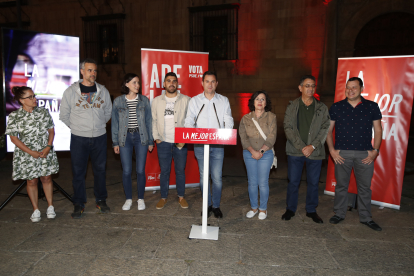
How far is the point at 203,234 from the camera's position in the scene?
11.0 ft

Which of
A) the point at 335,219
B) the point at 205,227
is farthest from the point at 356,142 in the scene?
the point at 205,227

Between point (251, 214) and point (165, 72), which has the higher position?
point (165, 72)

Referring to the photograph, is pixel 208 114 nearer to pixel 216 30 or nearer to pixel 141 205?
pixel 141 205

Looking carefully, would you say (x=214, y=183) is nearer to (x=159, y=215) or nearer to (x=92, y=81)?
(x=159, y=215)

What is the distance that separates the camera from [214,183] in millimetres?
3930

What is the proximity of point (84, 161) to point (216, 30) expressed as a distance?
9548mm

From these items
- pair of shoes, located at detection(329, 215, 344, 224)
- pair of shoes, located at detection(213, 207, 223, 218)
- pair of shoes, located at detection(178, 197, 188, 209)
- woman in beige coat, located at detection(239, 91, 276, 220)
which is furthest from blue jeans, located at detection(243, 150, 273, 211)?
pair of shoes, located at detection(178, 197, 188, 209)

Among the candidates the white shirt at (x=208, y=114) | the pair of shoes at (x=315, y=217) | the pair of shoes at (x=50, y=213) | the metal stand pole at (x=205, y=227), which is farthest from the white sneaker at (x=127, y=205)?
the pair of shoes at (x=315, y=217)

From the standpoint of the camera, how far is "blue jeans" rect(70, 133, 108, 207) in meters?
3.91

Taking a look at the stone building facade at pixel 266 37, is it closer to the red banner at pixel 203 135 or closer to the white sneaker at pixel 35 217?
the red banner at pixel 203 135

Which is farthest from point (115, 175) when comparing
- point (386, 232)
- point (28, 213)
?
point (386, 232)

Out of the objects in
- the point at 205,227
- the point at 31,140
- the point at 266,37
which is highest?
the point at 266,37

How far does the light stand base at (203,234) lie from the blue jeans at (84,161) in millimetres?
1654

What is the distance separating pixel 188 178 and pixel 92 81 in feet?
8.15
